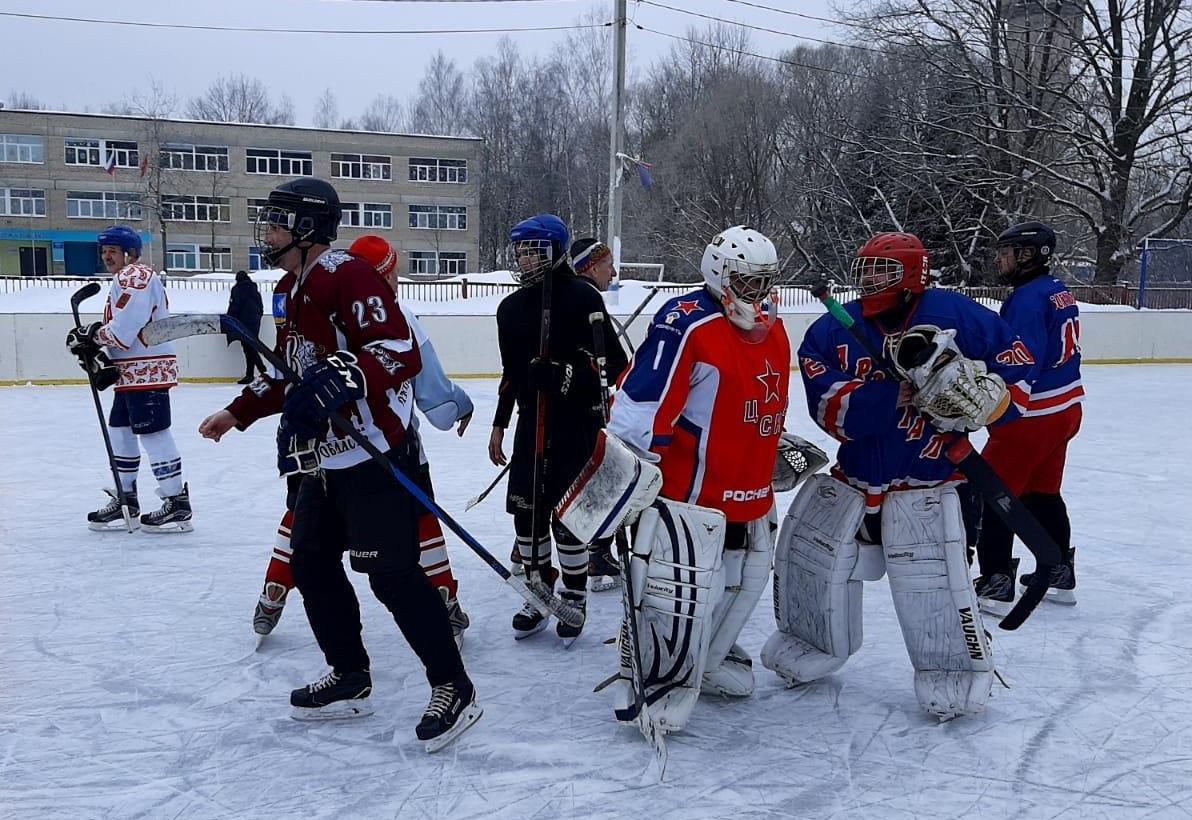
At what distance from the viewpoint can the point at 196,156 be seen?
37.6 meters

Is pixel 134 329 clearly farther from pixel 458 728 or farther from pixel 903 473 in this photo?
pixel 903 473

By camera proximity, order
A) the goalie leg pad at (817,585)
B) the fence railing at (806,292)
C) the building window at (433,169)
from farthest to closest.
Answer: the building window at (433,169)
the fence railing at (806,292)
the goalie leg pad at (817,585)

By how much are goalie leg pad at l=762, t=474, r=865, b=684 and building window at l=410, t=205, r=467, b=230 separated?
39.0m

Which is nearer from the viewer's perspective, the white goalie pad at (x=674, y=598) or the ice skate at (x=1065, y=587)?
the white goalie pad at (x=674, y=598)

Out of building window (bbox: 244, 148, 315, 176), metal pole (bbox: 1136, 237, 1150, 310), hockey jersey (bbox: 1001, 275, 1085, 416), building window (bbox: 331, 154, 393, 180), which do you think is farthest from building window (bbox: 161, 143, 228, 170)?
hockey jersey (bbox: 1001, 275, 1085, 416)

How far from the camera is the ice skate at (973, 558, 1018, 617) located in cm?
398

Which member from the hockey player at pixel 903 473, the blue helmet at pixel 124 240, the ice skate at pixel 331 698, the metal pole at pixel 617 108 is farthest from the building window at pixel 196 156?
the hockey player at pixel 903 473

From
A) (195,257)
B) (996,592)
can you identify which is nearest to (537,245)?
(996,592)

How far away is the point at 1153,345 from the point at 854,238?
38.7 ft

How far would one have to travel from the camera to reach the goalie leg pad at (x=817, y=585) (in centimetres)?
300

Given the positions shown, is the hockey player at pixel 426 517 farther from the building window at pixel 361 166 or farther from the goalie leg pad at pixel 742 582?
the building window at pixel 361 166

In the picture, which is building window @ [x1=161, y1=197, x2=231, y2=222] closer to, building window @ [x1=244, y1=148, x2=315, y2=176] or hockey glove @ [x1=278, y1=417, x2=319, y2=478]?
building window @ [x1=244, y1=148, x2=315, y2=176]

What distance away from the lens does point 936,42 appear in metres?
22.3

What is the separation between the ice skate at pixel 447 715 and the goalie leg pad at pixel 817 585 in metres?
0.97
